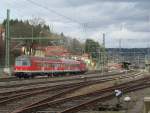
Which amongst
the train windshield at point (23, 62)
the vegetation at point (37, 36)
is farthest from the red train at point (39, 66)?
the vegetation at point (37, 36)

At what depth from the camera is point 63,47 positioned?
137 meters

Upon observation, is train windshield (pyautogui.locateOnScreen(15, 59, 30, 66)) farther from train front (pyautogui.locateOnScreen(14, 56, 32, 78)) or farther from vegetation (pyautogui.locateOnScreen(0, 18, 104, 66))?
vegetation (pyautogui.locateOnScreen(0, 18, 104, 66))

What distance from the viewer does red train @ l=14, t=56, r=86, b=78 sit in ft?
209

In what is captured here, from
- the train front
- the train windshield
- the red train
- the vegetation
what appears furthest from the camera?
the vegetation

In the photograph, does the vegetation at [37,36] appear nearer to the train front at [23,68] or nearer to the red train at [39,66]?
the red train at [39,66]

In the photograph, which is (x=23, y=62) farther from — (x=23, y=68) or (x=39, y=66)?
(x=39, y=66)

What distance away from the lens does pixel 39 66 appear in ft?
218

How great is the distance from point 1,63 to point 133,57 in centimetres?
6689

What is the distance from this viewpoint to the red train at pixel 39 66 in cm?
6384

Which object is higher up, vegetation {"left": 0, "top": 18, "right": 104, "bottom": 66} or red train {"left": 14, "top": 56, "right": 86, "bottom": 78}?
vegetation {"left": 0, "top": 18, "right": 104, "bottom": 66}

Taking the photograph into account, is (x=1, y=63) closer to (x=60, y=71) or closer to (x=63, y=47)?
(x=60, y=71)

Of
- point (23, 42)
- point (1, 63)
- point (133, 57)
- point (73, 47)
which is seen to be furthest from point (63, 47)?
point (1, 63)

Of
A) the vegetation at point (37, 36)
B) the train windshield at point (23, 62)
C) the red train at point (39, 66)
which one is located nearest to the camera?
the red train at point (39, 66)

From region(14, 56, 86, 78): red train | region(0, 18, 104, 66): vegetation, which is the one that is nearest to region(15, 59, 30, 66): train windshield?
region(14, 56, 86, 78): red train
